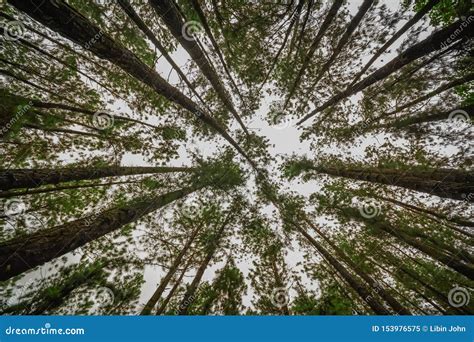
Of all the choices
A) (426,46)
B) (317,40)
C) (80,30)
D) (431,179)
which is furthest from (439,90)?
(80,30)

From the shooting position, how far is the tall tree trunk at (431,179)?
5438 mm

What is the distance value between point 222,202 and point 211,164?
2450mm

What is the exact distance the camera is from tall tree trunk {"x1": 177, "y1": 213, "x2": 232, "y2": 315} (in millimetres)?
6432

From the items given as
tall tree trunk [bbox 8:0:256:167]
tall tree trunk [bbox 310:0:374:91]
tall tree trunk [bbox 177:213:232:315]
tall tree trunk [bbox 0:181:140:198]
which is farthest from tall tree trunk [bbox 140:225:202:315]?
tall tree trunk [bbox 310:0:374:91]

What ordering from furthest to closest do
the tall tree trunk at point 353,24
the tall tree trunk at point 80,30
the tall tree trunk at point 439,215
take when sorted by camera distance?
1. the tall tree trunk at point 439,215
2. the tall tree trunk at point 353,24
3. the tall tree trunk at point 80,30

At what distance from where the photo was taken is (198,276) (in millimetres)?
7852

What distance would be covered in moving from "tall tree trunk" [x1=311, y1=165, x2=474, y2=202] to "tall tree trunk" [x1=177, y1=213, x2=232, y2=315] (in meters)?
7.32

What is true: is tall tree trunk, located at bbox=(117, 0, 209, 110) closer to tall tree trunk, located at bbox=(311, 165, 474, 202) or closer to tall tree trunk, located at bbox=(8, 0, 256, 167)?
tall tree trunk, located at bbox=(8, 0, 256, 167)

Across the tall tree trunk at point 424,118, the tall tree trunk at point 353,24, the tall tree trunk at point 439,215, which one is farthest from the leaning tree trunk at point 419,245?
the tall tree trunk at point 353,24

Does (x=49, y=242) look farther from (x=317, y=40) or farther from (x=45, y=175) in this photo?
(x=317, y=40)

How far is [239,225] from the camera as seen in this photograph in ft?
37.5

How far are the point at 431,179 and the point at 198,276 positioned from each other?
359 inches

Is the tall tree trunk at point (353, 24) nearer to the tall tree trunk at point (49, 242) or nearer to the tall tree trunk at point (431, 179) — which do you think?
the tall tree trunk at point (431, 179)

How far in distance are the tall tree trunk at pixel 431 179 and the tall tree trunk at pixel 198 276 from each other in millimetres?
7324
